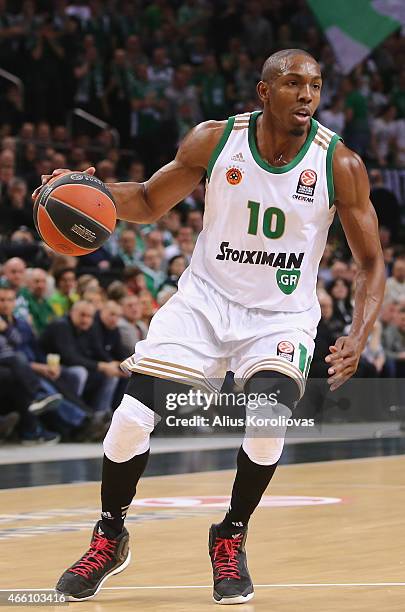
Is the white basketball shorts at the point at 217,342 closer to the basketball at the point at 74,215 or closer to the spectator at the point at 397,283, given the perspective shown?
the basketball at the point at 74,215

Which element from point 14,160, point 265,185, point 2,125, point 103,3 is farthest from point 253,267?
point 103,3

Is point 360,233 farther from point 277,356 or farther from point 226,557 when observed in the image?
point 226,557

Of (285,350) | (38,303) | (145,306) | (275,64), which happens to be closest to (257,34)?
(145,306)

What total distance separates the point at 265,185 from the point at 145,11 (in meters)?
13.9

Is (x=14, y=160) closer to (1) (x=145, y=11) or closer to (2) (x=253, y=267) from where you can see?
(1) (x=145, y=11)

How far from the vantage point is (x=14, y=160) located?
14109 mm

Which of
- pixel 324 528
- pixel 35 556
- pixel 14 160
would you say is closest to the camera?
pixel 35 556

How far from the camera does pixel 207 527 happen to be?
21.5 ft

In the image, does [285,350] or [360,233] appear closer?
[285,350]

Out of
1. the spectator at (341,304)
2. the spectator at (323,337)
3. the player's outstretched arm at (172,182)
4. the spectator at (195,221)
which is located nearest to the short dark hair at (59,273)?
the spectator at (323,337)

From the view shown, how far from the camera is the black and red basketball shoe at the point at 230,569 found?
4645 millimetres

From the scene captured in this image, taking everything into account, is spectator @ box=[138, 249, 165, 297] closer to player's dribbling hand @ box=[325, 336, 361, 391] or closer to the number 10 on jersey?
the number 10 on jersey

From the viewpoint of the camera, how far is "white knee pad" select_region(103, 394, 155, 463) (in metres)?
4.76

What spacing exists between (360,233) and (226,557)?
1331mm
